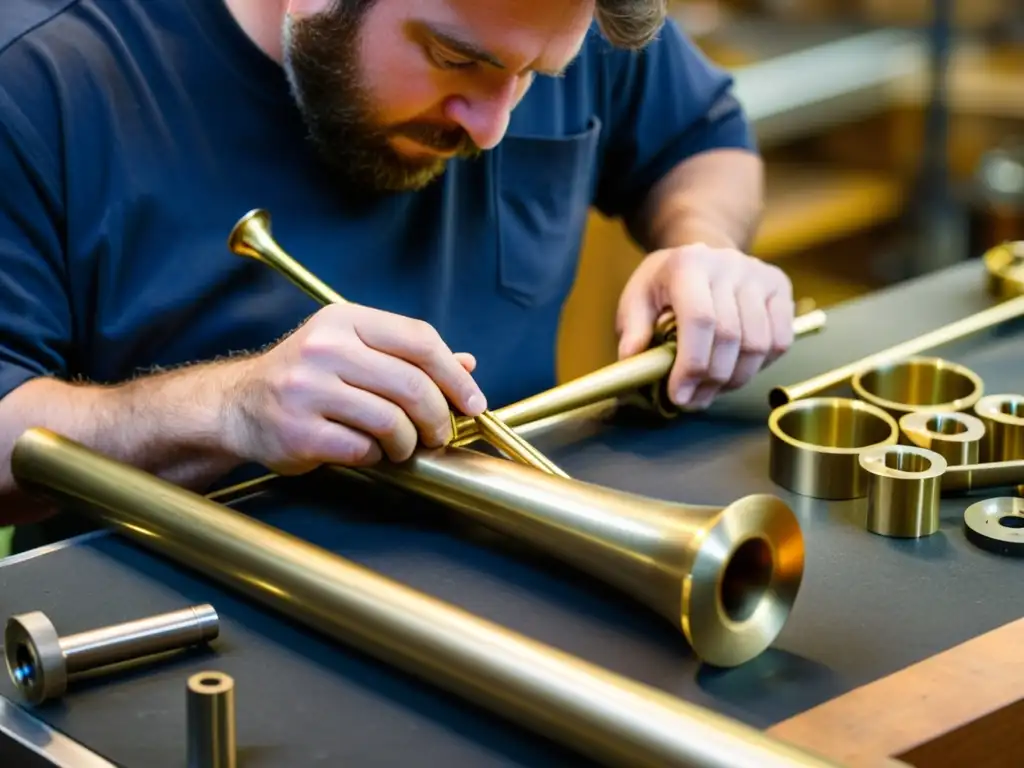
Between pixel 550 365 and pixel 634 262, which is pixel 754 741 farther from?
pixel 634 262

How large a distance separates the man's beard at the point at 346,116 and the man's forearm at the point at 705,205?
0.30m

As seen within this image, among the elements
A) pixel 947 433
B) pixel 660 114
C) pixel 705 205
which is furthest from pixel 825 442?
pixel 660 114

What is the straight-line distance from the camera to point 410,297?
147 centimetres

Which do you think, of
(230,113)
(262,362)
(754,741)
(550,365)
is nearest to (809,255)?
(550,365)

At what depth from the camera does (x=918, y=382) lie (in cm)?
132

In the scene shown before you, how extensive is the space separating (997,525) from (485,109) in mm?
516

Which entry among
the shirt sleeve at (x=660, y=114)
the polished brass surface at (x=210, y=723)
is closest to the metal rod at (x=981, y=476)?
the polished brass surface at (x=210, y=723)

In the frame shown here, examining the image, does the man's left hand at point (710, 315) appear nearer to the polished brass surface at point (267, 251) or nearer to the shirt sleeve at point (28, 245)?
the polished brass surface at point (267, 251)

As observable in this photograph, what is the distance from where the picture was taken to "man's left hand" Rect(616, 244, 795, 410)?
1.27 metres

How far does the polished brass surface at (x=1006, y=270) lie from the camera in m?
1.54

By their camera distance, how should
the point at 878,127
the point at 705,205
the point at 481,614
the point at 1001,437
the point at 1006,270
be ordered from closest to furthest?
the point at 481,614 → the point at 1001,437 → the point at 1006,270 → the point at 705,205 → the point at 878,127

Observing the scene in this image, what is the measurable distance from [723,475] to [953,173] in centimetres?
260

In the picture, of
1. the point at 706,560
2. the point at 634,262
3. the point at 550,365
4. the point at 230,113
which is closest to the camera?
the point at 706,560

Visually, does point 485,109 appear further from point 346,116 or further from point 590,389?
point 590,389
